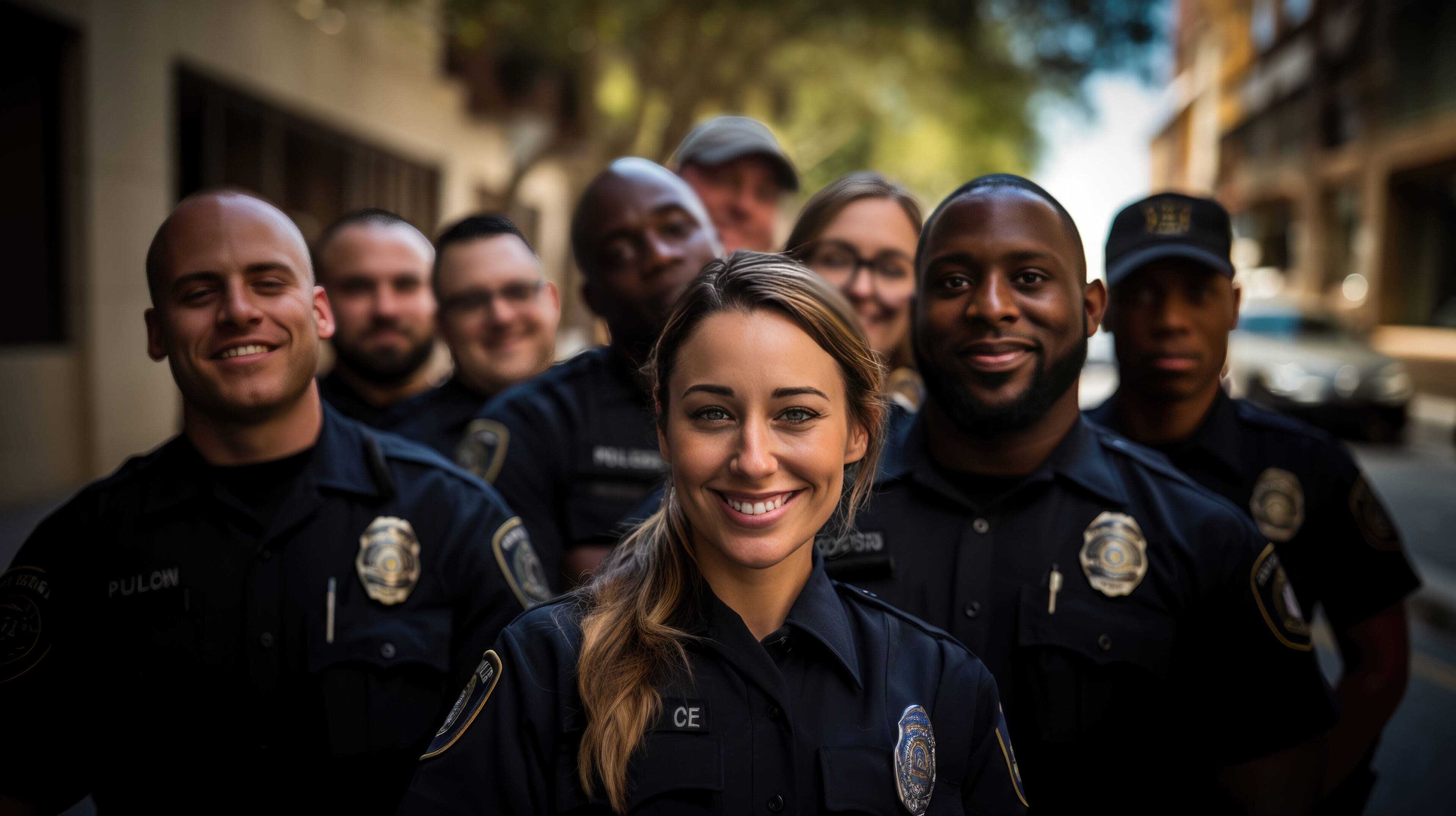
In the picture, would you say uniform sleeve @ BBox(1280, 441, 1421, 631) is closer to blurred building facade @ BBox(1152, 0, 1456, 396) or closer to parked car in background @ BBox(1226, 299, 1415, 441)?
parked car in background @ BBox(1226, 299, 1415, 441)

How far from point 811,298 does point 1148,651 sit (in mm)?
1138

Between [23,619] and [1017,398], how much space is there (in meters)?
2.29

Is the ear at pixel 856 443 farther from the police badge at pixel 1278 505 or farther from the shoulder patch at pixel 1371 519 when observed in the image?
the shoulder patch at pixel 1371 519

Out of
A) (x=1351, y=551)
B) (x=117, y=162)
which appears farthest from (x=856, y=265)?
(x=117, y=162)

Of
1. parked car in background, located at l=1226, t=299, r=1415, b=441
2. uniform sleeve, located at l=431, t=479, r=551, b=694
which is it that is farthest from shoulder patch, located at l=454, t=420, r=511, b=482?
parked car in background, located at l=1226, t=299, r=1415, b=441

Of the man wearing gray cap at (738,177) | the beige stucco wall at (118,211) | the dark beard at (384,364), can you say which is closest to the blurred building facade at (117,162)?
the beige stucco wall at (118,211)

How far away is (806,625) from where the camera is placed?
1927 mm

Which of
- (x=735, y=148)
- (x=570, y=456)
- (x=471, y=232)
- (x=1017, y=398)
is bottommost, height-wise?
(x=570, y=456)

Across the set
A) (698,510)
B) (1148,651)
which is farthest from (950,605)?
(698,510)

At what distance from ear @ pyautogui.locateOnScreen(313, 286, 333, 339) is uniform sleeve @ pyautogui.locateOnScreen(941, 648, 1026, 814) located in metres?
1.73

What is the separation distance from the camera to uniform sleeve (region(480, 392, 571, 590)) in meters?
3.33

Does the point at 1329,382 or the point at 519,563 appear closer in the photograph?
the point at 519,563

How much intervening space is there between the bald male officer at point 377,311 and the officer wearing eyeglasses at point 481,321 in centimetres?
15

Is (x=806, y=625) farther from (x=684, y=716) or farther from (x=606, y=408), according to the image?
(x=606, y=408)
